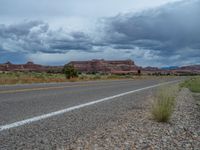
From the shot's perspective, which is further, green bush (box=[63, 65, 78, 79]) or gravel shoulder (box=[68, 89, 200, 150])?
green bush (box=[63, 65, 78, 79])

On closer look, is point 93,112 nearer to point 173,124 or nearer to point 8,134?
point 173,124

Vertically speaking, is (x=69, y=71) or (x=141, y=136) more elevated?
(x=69, y=71)

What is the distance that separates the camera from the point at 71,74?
188ft

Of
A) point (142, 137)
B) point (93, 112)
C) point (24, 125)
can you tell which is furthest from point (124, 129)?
point (93, 112)

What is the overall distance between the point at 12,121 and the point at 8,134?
57.5 inches

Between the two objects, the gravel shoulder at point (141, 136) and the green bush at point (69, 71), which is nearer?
the gravel shoulder at point (141, 136)

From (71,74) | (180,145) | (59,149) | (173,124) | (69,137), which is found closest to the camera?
(59,149)

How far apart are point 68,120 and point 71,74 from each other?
48.9 metres

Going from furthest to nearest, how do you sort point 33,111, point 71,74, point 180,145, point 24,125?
point 71,74
point 33,111
point 24,125
point 180,145

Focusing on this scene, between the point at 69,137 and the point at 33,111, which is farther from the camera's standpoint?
the point at 33,111

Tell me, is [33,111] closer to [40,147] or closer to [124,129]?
[124,129]

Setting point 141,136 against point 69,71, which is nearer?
point 141,136

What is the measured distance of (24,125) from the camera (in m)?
7.68

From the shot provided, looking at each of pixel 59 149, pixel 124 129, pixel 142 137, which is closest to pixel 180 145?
pixel 142 137
